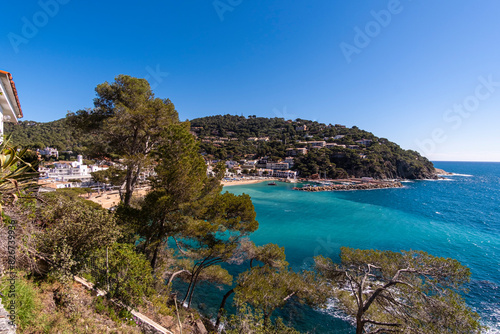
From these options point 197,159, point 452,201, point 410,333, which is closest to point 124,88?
point 197,159

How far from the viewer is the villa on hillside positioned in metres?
5.32

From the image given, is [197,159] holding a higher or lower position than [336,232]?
higher

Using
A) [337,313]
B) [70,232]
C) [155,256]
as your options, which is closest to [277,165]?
[337,313]

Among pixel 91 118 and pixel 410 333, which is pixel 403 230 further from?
pixel 91 118

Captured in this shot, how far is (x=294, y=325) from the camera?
942cm

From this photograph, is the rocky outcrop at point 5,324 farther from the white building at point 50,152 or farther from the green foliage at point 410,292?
the white building at point 50,152

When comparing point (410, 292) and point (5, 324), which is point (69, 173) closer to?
point (5, 324)

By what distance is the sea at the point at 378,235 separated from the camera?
10578mm

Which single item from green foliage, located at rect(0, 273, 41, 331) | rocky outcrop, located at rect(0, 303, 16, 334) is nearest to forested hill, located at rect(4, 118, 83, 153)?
green foliage, located at rect(0, 273, 41, 331)

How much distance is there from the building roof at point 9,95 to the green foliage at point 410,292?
11077 millimetres

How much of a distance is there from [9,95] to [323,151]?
85.9 metres

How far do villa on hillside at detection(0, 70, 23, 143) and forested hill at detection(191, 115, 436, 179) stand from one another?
174 feet

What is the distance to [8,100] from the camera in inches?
225

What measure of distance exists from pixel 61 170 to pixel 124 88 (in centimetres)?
4566
